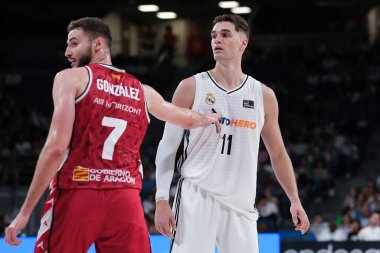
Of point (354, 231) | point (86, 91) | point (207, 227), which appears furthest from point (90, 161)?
point (354, 231)

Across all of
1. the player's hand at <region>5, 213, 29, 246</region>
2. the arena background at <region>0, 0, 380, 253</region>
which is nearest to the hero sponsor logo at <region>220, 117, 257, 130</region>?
the player's hand at <region>5, 213, 29, 246</region>

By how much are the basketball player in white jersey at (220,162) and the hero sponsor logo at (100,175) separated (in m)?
0.76

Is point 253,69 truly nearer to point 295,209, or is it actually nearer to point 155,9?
point 155,9

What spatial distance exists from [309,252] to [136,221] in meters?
5.56

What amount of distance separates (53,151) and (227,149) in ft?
5.01

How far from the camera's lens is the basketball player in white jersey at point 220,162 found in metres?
5.41

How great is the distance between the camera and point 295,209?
19.0ft

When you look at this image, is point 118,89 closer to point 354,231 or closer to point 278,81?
point 354,231

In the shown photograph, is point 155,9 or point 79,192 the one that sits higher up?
point 155,9

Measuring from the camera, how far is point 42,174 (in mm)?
4363

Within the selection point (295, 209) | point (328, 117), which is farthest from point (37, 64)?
point (295, 209)

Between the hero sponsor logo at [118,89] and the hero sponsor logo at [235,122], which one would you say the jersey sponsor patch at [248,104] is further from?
the hero sponsor logo at [118,89]

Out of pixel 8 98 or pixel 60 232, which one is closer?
pixel 60 232

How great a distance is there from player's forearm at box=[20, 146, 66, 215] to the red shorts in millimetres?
198
